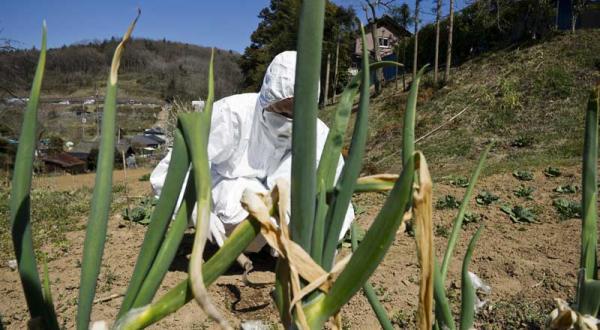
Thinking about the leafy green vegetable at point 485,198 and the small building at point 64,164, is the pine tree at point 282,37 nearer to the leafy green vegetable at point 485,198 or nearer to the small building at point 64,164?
the small building at point 64,164

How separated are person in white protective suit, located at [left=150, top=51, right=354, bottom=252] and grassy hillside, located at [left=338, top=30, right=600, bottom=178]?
11.7 ft

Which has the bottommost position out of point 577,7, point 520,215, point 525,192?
point 520,215

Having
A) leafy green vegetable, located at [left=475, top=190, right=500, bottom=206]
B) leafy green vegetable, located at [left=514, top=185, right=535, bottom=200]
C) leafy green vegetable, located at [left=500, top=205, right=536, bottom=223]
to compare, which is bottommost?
leafy green vegetable, located at [left=500, top=205, right=536, bottom=223]

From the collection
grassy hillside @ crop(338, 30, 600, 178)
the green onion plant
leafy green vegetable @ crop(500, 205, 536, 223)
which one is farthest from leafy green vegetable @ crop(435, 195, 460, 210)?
the green onion plant

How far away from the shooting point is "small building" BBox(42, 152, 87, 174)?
52.5 ft

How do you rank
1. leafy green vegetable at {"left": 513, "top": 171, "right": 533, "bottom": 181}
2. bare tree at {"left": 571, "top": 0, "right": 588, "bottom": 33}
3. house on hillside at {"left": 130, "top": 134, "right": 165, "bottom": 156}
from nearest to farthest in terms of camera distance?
leafy green vegetable at {"left": 513, "top": 171, "right": 533, "bottom": 181} → bare tree at {"left": 571, "top": 0, "right": 588, "bottom": 33} → house on hillside at {"left": 130, "top": 134, "right": 165, "bottom": 156}

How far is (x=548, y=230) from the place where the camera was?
10.5 ft

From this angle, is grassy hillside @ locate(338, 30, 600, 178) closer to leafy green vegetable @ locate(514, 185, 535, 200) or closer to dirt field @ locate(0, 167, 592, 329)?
leafy green vegetable @ locate(514, 185, 535, 200)

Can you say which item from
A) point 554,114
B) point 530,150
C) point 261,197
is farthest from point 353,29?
point 261,197

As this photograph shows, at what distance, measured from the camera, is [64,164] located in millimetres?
16172

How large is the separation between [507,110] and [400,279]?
30.5ft

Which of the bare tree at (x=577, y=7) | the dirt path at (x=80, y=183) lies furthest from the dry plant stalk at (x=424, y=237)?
the bare tree at (x=577, y=7)

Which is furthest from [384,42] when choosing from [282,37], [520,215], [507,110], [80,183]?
[520,215]

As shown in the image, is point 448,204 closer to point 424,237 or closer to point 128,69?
point 424,237
